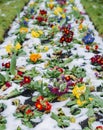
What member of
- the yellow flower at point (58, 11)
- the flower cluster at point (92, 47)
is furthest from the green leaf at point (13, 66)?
the yellow flower at point (58, 11)

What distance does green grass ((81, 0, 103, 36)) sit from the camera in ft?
35.2

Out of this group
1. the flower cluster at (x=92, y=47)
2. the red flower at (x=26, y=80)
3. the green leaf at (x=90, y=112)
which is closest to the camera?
the green leaf at (x=90, y=112)

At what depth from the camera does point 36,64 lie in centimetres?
782

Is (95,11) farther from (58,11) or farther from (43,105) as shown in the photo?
(43,105)

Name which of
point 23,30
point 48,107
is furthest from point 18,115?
point 23,30

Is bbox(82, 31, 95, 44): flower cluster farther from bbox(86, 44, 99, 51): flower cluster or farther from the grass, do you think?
the grass

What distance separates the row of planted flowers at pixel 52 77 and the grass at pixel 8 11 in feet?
1.52

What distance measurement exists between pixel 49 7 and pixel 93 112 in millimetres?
8418

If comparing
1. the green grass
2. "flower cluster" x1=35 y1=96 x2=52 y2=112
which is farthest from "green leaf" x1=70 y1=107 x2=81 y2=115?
the green grass

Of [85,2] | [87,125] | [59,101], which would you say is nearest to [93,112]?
[87,125]

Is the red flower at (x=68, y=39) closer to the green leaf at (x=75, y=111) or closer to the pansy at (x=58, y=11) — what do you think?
the green leaf at (x=75, y=111)

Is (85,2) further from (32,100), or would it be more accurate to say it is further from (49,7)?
(32,100)

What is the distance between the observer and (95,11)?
41.6ft

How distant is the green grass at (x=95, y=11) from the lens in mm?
10734
